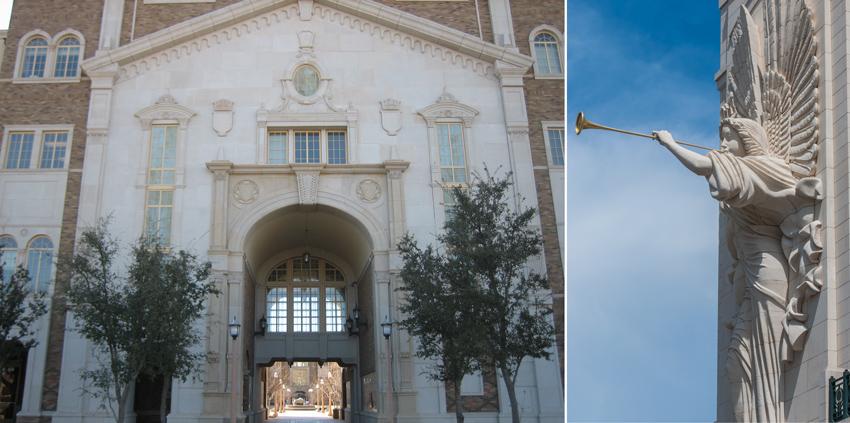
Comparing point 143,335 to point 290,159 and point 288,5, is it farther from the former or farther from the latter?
point 288,5

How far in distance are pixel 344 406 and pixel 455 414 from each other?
59.8ft

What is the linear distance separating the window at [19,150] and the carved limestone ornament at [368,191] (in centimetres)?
1302

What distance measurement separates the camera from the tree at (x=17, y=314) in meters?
27.2

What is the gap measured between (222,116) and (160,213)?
454cm

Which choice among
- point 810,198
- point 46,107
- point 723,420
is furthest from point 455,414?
point 46,107

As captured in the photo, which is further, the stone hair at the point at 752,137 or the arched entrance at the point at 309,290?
the arched entrance at the point at 309,290

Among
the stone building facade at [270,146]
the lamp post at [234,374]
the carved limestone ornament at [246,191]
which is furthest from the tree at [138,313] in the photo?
the carved limestone ornament at [246,191]

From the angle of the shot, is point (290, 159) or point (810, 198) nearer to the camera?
point (810, 198)

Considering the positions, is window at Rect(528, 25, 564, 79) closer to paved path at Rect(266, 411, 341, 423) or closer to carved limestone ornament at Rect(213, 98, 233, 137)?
carved limestone ornament at Rect(213, 98, 233, 137)

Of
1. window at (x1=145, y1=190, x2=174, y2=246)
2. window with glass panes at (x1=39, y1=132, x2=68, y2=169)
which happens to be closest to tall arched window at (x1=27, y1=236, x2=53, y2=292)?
window with glass panes at (x1=39, y1=132, x2=68, y2=169)

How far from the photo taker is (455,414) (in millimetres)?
28219

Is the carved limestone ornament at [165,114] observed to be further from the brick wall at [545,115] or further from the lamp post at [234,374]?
the brick wall at [545,115]

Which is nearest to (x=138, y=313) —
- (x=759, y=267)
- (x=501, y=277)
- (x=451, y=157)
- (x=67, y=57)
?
(x=501, y=277)

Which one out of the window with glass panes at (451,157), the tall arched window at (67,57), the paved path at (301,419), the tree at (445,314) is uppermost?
the tall arched window at (67,57)
